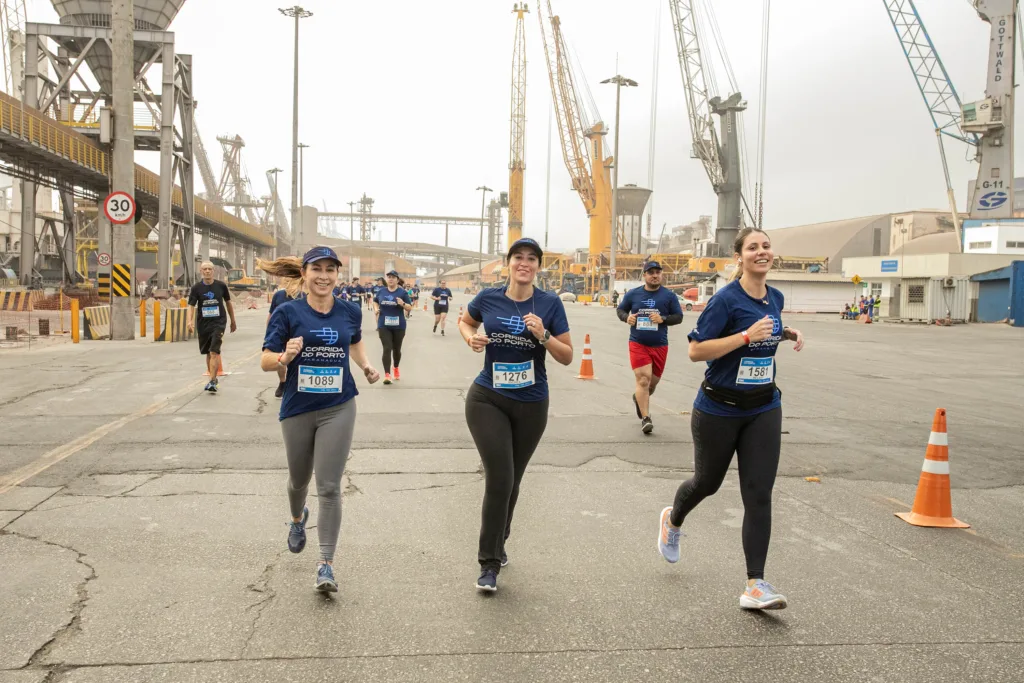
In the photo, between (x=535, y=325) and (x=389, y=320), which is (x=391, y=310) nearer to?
(x=389, y=320)

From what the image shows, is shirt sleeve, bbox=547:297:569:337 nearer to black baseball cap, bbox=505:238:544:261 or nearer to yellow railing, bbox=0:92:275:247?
black baseball cap, bbox=505:238:544:261

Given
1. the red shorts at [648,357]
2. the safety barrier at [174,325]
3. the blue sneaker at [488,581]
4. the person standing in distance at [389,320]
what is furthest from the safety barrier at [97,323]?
the blue sneaker at [488,581]

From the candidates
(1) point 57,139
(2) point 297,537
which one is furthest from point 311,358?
(1) point 57,139

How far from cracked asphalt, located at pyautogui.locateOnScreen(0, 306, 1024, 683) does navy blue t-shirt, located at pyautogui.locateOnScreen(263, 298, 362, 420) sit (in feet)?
3.02

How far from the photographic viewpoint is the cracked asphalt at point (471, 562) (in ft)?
10.7

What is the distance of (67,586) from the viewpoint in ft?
13.1

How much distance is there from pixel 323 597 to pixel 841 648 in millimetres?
2333

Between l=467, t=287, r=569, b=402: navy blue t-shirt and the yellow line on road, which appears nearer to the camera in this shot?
l=467, t=287, r=569, b=402: navy blue t-shirt

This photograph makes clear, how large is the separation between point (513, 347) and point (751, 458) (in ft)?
4.16

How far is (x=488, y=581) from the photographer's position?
3969 mm

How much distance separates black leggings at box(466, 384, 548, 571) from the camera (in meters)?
4.03

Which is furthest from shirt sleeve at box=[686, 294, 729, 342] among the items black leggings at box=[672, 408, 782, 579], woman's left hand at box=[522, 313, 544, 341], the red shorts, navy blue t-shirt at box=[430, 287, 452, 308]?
navy blue t-shirt at box=[430, 287, 452, 308]

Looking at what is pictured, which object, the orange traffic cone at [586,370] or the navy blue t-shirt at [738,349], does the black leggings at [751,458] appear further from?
the orange traffic cone at [586,370]

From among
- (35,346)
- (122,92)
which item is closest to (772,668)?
(35,346)
